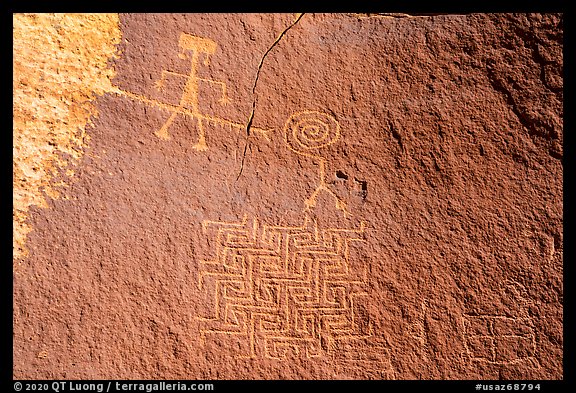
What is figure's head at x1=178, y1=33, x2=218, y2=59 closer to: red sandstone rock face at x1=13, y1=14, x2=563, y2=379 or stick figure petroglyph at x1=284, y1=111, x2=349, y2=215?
red sandstone rock face at x1=13, y1=14, x2=563, y2=379

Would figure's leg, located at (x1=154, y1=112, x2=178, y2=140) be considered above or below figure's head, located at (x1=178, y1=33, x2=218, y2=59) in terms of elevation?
below

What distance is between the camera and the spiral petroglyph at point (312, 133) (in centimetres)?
214

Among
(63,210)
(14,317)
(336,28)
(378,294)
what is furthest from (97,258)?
Answer: (336,28)

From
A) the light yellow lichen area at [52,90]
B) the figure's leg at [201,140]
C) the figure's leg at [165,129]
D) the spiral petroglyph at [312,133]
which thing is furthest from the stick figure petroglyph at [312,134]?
the light yellow lichen area at [52,90]

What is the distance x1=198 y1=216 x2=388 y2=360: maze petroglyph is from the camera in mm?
2104

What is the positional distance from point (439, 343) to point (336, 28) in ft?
3.80

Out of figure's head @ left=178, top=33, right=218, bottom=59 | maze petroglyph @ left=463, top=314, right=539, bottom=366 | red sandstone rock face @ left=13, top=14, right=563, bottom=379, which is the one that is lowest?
maze petroglyph @ left=463, top=314, right=539, bottom=366

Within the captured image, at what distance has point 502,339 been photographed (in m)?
2.08

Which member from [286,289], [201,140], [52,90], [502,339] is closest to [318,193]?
[286,289]

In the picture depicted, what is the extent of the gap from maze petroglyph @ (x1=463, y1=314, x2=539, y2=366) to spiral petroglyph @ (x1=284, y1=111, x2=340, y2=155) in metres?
0.81

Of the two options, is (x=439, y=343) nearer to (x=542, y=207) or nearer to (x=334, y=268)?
(x=334, y=268)

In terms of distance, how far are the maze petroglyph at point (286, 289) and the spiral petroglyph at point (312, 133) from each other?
0.27 meters

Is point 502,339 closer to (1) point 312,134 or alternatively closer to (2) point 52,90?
(1) point 312,134

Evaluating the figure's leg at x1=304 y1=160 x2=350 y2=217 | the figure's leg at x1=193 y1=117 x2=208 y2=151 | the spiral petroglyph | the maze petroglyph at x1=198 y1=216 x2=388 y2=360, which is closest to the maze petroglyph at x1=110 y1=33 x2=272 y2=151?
the figure's leg at x1=193 y1=117 x2=208 y2=151
